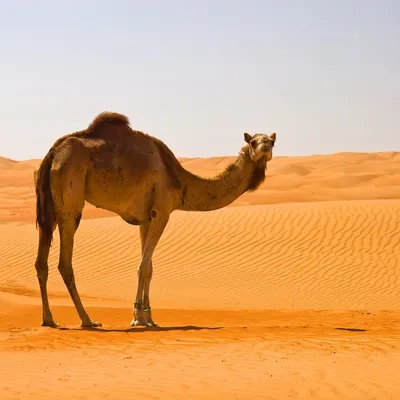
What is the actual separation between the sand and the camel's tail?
1.36 m

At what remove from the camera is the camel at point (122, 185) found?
11.4 meters

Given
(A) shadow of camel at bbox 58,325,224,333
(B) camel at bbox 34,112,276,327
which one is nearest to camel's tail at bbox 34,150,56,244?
(B) camel at bbox 34,112,276,327

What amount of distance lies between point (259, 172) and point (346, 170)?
57.6 meters

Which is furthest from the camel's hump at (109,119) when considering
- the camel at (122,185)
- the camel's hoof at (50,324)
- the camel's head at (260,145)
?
the camel's hoof at (50,324)

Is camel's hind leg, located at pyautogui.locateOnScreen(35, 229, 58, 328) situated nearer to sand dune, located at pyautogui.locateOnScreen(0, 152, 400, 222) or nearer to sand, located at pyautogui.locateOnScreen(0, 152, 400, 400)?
sand, located at pyautogui.locateOnScreen(0, 152, 400, 400)

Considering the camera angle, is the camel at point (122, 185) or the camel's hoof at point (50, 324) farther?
the camel's hoof at point (50, 324)

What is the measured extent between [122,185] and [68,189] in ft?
2.54

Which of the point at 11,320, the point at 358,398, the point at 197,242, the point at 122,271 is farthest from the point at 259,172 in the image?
the point at 197,242

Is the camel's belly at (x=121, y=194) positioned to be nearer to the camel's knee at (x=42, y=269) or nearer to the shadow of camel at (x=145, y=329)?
the camel's knee at (x=42, y=269)

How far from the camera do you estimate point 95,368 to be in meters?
7.95

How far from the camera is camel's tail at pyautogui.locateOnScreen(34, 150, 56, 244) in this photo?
11.4m

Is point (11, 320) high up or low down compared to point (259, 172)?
down

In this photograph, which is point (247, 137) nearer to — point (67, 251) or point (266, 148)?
point (266, 148)

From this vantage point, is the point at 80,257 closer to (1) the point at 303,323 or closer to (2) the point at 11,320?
(2) the point at 11,320
